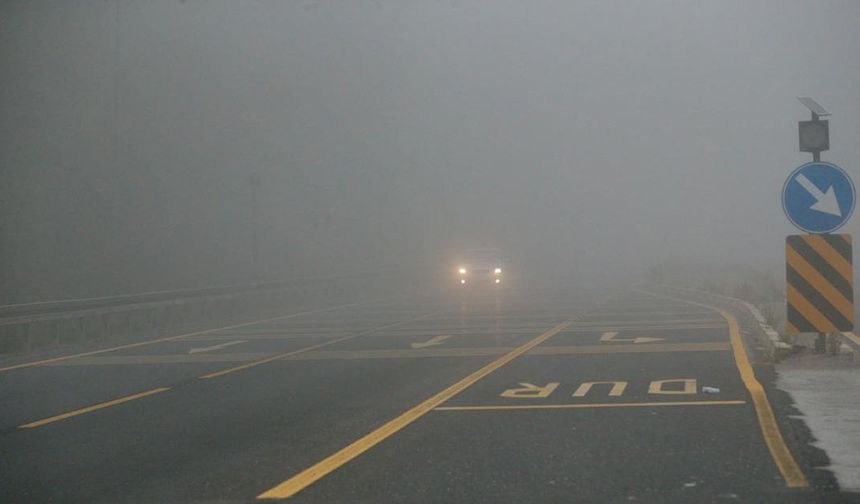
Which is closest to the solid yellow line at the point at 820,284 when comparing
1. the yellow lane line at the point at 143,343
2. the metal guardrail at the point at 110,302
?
the yellow lane line at the point at 143,343

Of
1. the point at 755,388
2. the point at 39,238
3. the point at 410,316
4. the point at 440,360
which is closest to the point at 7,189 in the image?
the point at 39,238

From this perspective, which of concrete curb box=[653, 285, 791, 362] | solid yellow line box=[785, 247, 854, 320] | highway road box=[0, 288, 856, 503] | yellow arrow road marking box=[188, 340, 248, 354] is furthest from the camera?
yellow arrow road marking box=[188, 340, 248, 354]

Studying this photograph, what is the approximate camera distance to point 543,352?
18.5m

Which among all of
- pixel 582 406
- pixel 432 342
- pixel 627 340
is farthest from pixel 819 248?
pixel 432 342

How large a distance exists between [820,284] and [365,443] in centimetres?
756

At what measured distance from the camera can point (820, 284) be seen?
14.5 metres

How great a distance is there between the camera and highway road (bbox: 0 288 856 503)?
26.1 ft

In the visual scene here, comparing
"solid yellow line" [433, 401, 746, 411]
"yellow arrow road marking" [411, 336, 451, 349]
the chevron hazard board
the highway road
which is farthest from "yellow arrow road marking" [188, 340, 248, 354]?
the chevron hazard board

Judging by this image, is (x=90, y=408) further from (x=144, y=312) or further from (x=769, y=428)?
(x=144, y=312)

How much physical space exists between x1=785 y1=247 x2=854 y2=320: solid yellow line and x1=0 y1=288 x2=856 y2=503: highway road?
50.9 inches

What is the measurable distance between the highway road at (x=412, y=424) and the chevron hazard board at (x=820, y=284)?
949 mm

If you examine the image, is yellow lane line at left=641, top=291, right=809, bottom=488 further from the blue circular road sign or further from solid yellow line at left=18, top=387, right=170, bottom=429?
solid yellow line at left=18, top=387, right=170, bottom=429

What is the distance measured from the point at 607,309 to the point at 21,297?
2932 centimetres

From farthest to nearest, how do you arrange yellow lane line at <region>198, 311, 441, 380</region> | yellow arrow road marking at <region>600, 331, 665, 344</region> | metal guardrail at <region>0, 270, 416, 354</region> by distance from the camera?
1. metal guardrail at <region>0, 270, 416, 354</region>
2. yellow arrow road marking at <region>600, 331, 665, 344</region>
3. yellow lane line at <region>198, 311, 441, 380</region>
